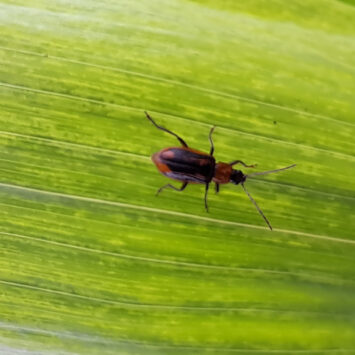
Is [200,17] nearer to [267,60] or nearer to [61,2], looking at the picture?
[267,60]

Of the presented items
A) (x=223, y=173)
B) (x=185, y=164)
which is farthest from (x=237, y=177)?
(x=185, y=164)

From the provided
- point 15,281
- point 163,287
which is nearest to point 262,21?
point 163,287

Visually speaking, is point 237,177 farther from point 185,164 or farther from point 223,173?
point 185,164

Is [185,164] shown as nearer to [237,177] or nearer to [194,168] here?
[194,168]
